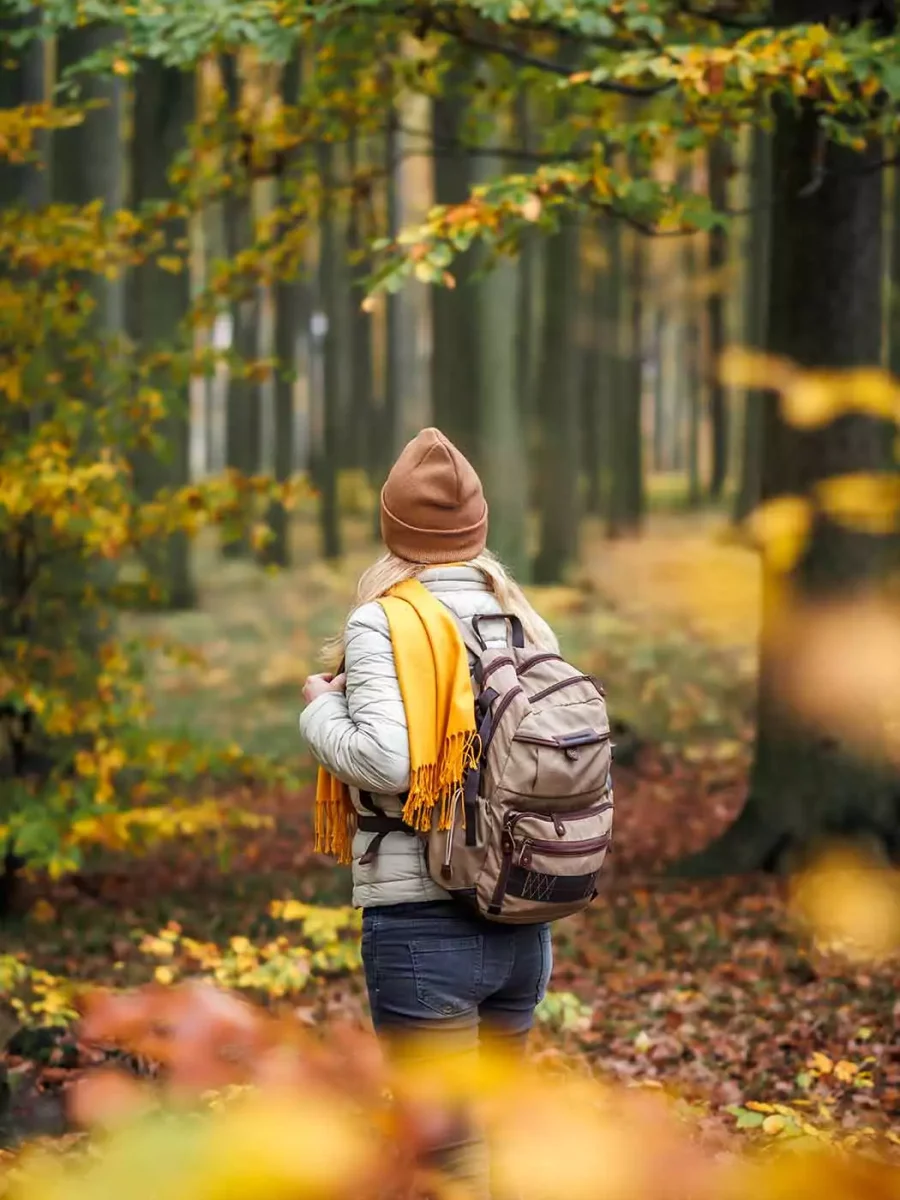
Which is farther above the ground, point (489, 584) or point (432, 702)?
point (489, 584)

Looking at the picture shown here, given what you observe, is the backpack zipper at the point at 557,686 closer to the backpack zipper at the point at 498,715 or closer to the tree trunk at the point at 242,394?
the backpack zipper at the point at 498,715

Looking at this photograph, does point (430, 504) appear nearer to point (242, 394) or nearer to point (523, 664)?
point (523, 664)

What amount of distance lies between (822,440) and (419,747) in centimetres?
496

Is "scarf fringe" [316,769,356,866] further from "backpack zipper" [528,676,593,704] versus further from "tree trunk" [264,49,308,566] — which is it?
"tree trunk" [264,49,308,566]

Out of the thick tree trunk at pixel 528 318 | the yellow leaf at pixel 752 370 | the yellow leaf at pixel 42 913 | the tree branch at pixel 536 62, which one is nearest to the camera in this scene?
the yellow leaf at pixel 752 370

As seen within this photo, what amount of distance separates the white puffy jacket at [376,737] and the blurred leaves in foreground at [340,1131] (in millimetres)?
1959

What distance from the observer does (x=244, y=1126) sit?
895 millimetres

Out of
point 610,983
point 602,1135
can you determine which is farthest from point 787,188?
point 602,1135

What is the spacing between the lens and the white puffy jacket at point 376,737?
3137mm

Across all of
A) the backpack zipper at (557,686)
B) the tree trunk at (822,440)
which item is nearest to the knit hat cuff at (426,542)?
the backpack zipper at (557,686)

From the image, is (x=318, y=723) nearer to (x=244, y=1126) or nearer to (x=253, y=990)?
(x=244, y=1126)

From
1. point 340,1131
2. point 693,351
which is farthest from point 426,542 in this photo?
point 693,351

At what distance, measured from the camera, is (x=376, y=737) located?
3.13 meters

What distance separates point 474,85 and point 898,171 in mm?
9678
